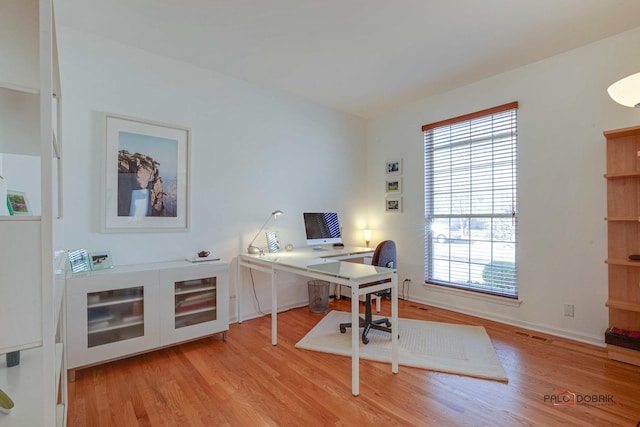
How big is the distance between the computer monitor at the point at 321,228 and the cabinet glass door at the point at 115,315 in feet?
6.00

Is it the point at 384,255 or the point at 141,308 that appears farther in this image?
the point at 384,255

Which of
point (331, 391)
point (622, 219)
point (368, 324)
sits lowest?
point (331, 391)

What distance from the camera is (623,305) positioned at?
7.81 ft

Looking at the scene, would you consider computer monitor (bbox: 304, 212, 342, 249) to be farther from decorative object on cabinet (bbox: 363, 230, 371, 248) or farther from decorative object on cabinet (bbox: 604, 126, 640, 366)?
decorative object on cabinet (bbox: 604, 126, 640, 366)

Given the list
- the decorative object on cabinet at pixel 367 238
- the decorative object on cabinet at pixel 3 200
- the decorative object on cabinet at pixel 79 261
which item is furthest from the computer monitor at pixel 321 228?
the decorative object on cabinet at pixel 3 200

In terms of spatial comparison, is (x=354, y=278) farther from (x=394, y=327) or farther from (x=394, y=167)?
(x=394, y=167)

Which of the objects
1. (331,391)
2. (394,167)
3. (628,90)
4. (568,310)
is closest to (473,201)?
(394,167)

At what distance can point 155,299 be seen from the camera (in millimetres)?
2430

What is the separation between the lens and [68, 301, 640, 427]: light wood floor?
1742mm

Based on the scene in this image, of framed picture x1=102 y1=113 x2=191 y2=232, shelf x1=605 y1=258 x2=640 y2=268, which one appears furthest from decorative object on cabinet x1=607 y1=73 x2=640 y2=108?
framed picture x1=102 y1=113 x2=191 y2=232

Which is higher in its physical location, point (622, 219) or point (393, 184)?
point (393, 184)

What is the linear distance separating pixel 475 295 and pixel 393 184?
1.77m

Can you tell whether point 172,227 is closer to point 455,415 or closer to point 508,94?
point 455,415

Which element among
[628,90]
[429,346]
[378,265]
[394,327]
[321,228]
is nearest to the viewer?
[628,90]
